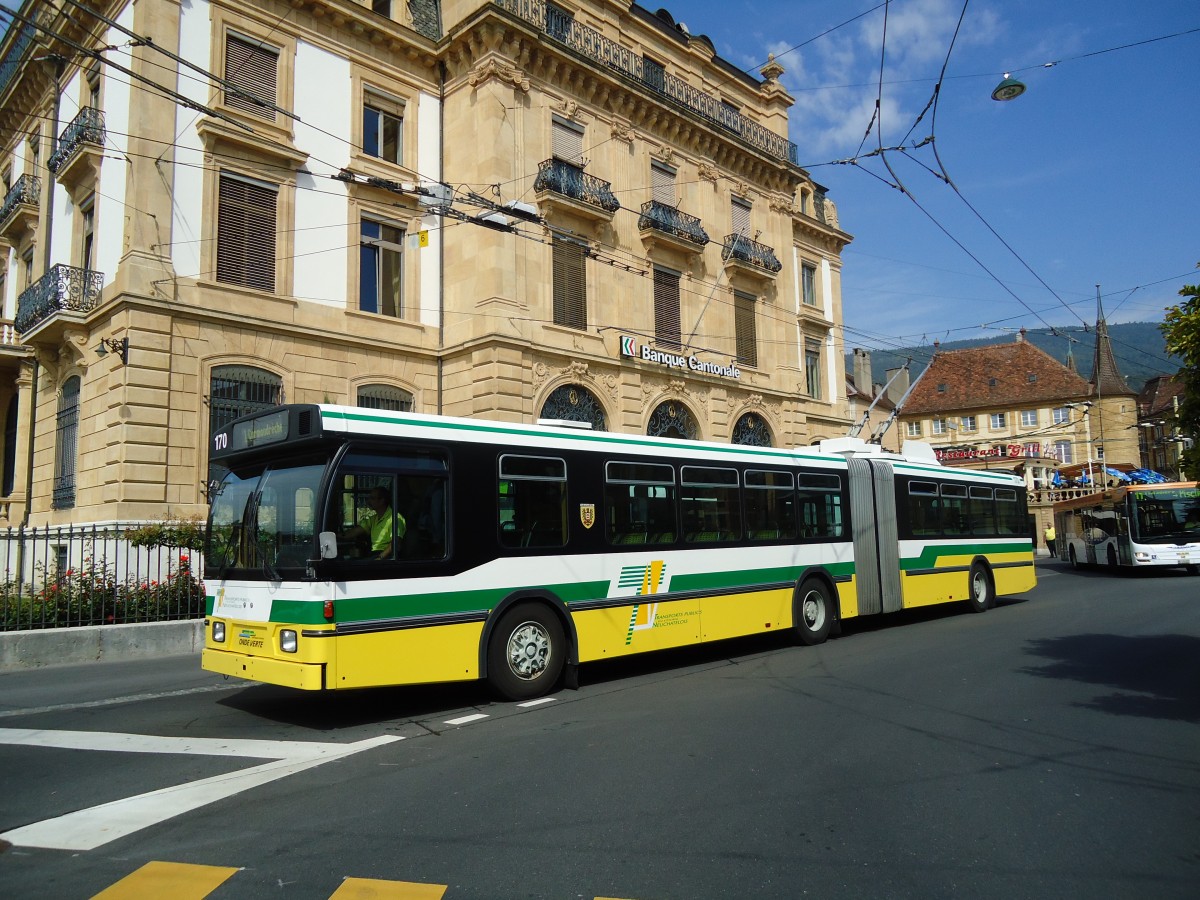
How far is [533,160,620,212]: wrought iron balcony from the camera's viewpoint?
74.2ft

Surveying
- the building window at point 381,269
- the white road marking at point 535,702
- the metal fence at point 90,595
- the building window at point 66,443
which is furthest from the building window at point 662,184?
the white road marking at point 535,702

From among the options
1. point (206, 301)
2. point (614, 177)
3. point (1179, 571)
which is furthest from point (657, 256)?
point (1179, 571)

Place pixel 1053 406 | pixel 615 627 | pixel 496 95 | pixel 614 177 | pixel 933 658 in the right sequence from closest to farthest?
pixel 615 627 → pixel 933 658 → pixel 496 95 → pixel 614 177 → pixel 1053 406

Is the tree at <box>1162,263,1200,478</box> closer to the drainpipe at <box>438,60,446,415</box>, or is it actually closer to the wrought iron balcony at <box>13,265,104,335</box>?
the drainpipe at <box>438,60,446,415</box>

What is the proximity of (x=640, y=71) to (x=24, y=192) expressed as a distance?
17.6 m

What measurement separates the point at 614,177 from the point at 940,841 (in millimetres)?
22715

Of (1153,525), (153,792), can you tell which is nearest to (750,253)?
(1153,525)

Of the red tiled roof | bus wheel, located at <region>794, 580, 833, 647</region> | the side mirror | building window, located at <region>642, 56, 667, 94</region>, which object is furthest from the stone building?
the red tiled roof

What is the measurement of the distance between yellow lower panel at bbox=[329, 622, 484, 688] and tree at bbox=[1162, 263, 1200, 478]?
696 centimetres

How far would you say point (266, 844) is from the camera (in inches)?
191

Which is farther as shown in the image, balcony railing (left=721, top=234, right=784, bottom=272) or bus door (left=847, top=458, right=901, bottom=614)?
balcony railing (left=721, top=234, right=784, bottom=272)

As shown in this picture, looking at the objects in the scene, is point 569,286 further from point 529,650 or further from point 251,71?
point 529,650

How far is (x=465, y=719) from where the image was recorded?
8.18 meters

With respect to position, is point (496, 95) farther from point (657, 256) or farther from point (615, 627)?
point (615, 627)
